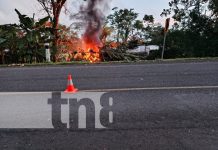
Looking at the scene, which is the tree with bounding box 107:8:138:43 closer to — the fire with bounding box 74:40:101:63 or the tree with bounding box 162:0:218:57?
the tree with bounding box 162:0:218:57

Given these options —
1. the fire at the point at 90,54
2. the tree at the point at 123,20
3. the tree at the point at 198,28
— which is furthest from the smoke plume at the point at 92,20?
the tree at the point at 123,20

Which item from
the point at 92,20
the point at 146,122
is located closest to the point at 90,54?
the point at 92,20

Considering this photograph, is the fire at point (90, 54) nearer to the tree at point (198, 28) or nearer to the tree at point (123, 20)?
the tree at point (198, 28)

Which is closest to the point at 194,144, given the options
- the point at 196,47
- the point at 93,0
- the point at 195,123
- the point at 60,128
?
the point at 195,123

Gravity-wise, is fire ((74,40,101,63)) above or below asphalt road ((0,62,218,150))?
above

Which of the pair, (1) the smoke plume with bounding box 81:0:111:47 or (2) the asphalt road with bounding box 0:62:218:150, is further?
(1) the smoke plume with bounding box 81:0:111:47

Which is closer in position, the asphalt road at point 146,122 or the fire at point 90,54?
the asphalt road at point 146,122

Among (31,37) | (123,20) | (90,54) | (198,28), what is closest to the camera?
(31,37)

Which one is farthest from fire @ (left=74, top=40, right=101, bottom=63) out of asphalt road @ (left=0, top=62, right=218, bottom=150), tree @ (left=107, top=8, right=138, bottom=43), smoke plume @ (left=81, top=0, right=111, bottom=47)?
tree @ (left=107, top=8, right=138, bottom=43)

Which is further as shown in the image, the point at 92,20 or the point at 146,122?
the point at 92,20

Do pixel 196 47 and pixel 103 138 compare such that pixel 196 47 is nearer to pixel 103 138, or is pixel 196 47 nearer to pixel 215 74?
pixel 215 74

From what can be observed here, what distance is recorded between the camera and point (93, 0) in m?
23.1

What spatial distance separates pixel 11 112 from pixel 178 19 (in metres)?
36.3

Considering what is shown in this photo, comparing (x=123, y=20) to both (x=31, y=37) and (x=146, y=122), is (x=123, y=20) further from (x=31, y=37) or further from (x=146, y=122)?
(x=146, y=122)
